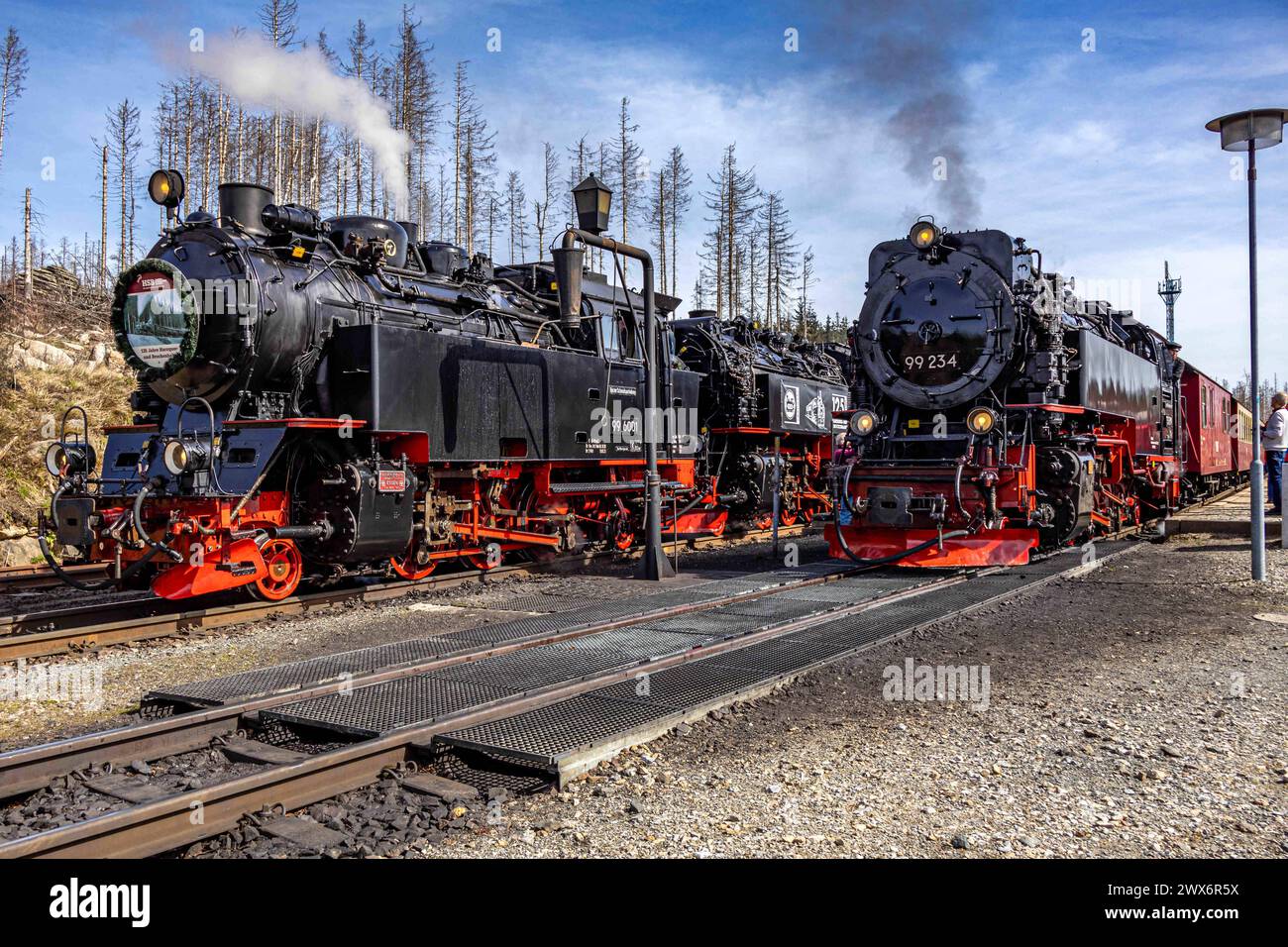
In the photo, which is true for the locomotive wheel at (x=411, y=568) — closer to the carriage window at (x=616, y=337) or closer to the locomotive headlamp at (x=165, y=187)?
the carriage window at (x=616, y=337)

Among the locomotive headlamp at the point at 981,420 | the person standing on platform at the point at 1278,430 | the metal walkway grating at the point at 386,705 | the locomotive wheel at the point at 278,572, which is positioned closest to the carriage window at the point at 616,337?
the locomotive headlamp at the point at 981,420

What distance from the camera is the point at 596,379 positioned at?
11031mm

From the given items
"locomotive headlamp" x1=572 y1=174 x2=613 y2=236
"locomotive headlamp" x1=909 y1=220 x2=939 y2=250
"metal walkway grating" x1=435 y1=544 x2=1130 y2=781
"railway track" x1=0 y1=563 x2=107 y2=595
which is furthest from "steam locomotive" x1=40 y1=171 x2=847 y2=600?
"locomotive headlamp" x1=909 y1=220 x2=939 y2=250

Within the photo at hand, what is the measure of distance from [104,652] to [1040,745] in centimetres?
592

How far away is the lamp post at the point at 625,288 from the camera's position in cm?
960

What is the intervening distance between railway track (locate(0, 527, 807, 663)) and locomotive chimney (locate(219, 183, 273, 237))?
3.23 m

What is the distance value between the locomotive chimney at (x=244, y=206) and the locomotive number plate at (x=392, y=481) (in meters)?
2.39

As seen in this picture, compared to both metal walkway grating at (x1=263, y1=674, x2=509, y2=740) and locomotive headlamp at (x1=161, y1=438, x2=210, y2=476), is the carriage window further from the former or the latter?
metal walkway grating at (x1=263, y1=674, x2=509, y2=740)

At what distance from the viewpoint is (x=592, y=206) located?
984 centimetres

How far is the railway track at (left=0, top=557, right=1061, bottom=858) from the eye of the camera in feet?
10.7

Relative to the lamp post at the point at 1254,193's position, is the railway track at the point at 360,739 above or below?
below

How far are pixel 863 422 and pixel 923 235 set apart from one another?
2188mm

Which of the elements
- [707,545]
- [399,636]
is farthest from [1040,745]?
[707,545]

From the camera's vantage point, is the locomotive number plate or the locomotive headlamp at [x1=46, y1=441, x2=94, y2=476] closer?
the locomotive headlamp at [x1=46, y1=441, x2=94, y2=476]
